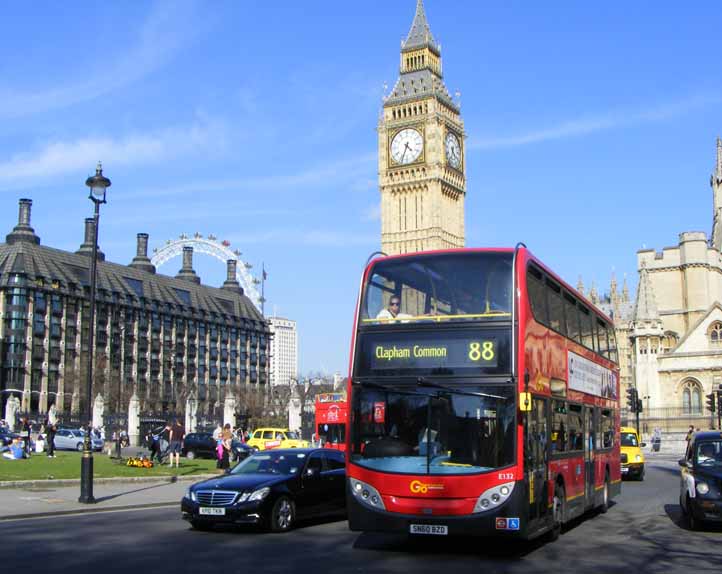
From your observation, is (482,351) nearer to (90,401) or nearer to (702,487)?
(702,487)

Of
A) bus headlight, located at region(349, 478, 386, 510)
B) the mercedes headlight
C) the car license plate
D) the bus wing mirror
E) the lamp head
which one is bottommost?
the car license plate

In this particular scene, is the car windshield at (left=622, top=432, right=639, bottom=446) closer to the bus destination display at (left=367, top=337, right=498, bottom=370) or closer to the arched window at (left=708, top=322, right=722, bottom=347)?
the bus destination display at (left=367, top=337, right=498, bottom=370)

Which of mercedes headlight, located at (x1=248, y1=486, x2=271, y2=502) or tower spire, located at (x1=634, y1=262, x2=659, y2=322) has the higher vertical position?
tower spire, located at (x1=634, y1=262, x2=659, y2=322)

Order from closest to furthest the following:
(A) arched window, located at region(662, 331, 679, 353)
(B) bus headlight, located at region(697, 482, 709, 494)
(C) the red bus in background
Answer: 1. (B) bus headlight, located at region(697, 482, 709, 494)
2. (C) the red bus in background
3. (A) arched window, located at region(662, 331, 679, 353)

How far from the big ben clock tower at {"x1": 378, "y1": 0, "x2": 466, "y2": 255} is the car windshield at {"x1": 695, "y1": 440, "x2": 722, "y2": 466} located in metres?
83.2

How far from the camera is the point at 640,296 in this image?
255 ft

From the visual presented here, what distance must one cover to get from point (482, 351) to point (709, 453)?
630 centimetres

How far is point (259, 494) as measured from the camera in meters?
15.1

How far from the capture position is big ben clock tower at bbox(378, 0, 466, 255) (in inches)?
3986

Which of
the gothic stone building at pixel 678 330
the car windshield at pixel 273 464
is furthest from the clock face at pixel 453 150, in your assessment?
the car windshield at pixel 273 464

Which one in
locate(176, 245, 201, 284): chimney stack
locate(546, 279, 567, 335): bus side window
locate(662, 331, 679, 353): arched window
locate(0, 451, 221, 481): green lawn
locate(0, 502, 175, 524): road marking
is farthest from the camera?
locate(176, 245, 201, 284): chimney stack

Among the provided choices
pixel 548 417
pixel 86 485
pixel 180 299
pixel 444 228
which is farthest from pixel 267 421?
pixel 548 417

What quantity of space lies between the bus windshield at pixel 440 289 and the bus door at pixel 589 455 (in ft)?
16.6

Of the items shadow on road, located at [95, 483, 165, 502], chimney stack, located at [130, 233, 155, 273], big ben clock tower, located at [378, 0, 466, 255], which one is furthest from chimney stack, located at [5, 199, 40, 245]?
shadow on road, located at [95, 483, 165, 502]
